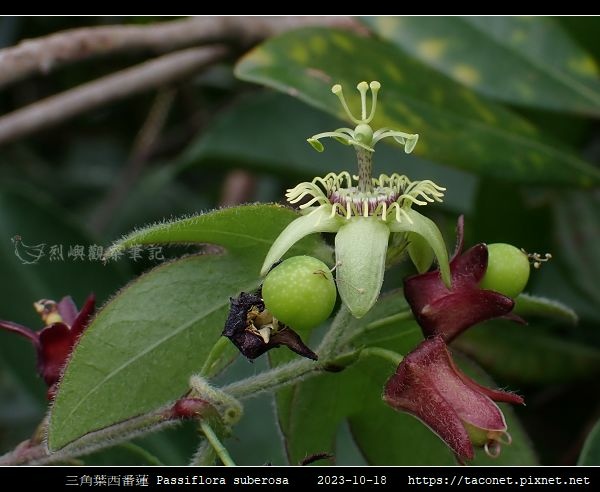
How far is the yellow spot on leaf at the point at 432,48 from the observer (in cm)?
169

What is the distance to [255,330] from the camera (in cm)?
88

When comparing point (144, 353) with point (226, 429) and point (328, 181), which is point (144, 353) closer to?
point (226, 429)

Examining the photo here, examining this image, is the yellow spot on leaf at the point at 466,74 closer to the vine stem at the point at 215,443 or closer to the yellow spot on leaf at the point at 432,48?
the yellow spot on leaf at the point at 432,48

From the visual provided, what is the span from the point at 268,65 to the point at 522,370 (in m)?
0.76

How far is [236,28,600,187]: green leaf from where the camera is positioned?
4.75 feet

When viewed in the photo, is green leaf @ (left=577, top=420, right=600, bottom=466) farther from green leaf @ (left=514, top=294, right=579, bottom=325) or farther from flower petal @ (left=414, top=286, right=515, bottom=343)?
flower petal @ (left=414, top=286, right=515, bottom=343)

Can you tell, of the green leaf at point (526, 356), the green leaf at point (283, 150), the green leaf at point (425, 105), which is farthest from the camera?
the green leaf at point (283, 150)

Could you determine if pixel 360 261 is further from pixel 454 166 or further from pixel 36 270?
pixel 36 270

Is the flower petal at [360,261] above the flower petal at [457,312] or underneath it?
above

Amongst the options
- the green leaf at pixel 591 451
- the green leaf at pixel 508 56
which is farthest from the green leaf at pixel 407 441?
the green leaf at pixel 508 56

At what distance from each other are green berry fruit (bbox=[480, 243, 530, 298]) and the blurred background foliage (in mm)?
490

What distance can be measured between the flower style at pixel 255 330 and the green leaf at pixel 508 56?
3.03 ft

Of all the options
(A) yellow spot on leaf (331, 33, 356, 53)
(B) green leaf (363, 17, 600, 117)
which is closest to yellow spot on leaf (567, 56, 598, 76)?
(B) green leaf (363, 17, 600, 117)
